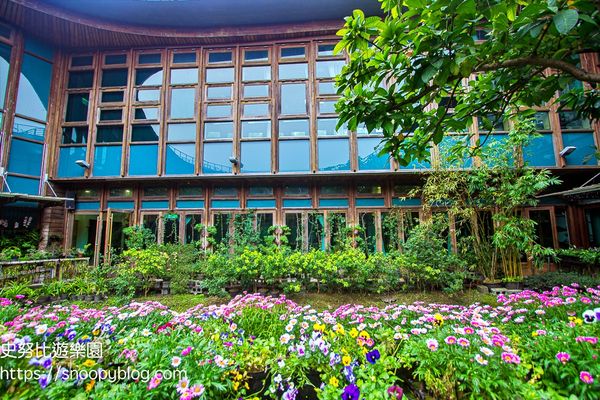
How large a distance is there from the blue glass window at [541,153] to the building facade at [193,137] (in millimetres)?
42

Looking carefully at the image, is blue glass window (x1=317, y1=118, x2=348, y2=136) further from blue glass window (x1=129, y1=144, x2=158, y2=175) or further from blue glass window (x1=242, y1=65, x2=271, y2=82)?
blue glass window (x1=129, y1=144, x2=158, y2=175)

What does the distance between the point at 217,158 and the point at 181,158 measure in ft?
3.61

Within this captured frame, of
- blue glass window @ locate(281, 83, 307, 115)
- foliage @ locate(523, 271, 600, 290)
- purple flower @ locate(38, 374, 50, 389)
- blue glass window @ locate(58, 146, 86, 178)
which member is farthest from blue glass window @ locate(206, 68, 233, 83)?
foliage @ locate(523, 271, 600, 290)

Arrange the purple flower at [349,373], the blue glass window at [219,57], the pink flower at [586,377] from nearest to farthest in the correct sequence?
the pink flower at [586,377] → the purple flower at [349,373] → the blue glass window at [219,57]

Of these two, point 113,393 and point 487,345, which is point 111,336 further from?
point 487,345

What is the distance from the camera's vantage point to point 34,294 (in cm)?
496

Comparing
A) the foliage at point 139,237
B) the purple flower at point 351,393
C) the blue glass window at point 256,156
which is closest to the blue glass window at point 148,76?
the blue glass window at point 256,156

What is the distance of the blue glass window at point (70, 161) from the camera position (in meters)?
8.12

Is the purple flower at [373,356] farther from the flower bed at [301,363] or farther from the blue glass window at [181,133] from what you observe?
the blue glass window at [181,133]

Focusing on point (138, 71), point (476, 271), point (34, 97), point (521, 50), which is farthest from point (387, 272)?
point (34, 97)

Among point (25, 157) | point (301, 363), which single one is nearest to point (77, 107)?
point (25, 157)

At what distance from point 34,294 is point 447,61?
7257 millimetres

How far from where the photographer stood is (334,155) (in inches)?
305

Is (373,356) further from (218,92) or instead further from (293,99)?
(218,92)
